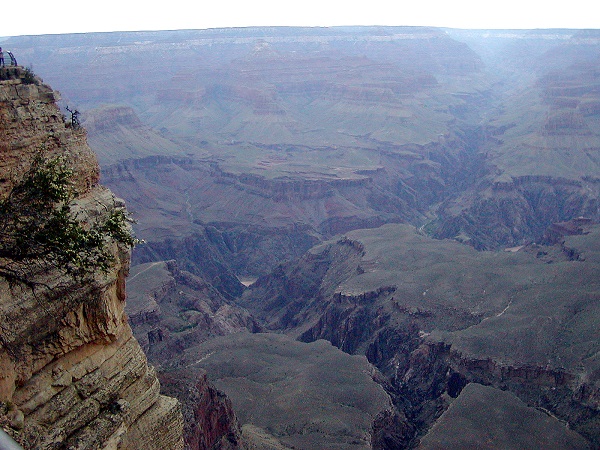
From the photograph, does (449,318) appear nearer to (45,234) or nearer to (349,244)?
(349,244)

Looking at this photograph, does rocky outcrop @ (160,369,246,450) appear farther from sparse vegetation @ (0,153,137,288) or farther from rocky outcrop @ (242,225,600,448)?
sparse vegetation @ (0,153,137,288)

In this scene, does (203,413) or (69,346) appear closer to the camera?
(69,346)


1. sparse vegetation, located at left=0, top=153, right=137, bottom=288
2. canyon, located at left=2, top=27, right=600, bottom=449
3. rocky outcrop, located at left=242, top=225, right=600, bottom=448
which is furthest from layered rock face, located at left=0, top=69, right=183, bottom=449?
rocky outcrop, located at left=242, top=225, right=600, bottom=448

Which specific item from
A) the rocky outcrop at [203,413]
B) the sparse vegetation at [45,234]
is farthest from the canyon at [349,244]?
the sparse vegetation at [45,234]

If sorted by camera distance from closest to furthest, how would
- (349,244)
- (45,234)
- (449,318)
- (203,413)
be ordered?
(45,234)
(203,413)
(449,318)
(349,244)

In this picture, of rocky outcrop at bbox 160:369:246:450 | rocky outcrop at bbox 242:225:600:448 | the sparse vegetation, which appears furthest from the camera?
rocky outcrop at bbox 242:225:600:448

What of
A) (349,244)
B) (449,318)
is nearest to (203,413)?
(449,318)

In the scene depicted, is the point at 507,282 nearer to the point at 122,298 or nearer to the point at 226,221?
the point at 122,298
